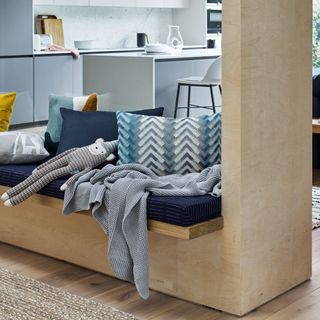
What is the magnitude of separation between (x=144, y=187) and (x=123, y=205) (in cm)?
12

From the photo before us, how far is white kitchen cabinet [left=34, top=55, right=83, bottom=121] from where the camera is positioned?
876 centimetres

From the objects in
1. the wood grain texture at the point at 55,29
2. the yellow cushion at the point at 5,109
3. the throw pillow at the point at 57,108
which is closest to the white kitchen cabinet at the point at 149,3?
the wood grain texture at the point at 55,29

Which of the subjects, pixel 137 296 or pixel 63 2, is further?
pixel 63 2

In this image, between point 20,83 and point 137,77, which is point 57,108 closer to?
point 137,77

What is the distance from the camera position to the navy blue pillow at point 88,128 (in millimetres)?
3799

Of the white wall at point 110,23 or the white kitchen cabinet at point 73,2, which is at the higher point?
the white kitchen cabinet at point 73,2

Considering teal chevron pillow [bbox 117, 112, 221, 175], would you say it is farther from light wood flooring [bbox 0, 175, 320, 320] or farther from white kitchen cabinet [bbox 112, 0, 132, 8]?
white kitchen cabinet [bbox 112, 0, 132, 8]

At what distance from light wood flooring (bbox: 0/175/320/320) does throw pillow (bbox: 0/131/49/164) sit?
0.50 m

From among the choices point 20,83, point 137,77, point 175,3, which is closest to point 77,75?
point 20,83

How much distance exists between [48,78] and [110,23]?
1.56 metres

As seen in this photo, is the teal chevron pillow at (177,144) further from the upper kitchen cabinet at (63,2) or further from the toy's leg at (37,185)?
the upper kitchen cabinet at (63,2)

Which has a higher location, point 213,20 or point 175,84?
point 213,20

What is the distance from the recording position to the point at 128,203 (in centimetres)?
301

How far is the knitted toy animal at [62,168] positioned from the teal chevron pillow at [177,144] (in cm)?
17
